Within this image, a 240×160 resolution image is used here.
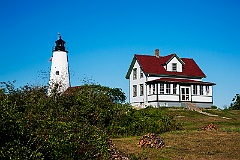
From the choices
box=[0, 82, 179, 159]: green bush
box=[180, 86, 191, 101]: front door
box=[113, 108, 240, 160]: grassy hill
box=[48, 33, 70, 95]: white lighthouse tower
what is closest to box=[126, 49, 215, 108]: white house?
box=[180, 86, 191, 101]: front door

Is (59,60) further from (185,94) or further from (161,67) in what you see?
(185,94)

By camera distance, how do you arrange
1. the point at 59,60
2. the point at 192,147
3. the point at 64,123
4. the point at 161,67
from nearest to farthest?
→ 1. the point at 64,123
2. the point at 192,147
3. the point at 161,67
4. the point at 59,60

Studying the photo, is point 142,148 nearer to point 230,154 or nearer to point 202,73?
point 230,154

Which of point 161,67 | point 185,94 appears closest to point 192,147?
point 185,94

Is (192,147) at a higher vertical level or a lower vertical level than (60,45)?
lower

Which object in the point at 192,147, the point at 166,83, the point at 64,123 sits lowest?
the point at 192,147

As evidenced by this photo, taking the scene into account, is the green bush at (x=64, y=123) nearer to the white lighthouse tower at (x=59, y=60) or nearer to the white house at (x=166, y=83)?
the white house at (x=166, y=83)

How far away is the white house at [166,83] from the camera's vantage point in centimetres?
4003

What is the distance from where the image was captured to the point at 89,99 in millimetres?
18641

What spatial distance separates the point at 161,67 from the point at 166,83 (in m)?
2.84

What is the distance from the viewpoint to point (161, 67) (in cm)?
4234

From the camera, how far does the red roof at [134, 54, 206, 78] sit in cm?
4151

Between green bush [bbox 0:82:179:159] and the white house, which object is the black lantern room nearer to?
the white house

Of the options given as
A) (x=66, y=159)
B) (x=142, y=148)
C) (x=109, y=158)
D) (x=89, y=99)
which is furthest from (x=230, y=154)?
(x=89, y=99)
